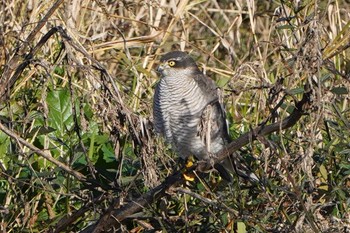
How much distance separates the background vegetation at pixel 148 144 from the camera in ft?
9.16

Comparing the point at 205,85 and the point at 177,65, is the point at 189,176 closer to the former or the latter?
the point at 205,85

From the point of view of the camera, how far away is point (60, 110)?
4230 millimetres

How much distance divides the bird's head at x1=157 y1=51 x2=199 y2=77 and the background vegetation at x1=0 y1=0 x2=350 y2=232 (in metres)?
0.20

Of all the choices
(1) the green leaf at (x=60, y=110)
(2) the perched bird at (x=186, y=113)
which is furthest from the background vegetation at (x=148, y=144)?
(2) the perched bird at (x=186, y=113)

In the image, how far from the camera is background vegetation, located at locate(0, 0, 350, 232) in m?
2.79

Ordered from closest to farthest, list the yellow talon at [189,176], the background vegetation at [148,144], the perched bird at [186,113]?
the background vegetation at [148,144] < the yellow talon at [189,176] < the perched bird at [186,113]

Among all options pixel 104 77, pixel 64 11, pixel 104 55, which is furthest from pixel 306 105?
pixel 104 55

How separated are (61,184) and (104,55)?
203 cm

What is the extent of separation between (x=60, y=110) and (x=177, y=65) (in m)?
0.59

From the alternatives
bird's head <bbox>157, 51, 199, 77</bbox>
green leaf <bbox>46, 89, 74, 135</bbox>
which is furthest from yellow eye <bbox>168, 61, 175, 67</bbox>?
green leaf <bbox>46, 89, 74, 135</bbox>

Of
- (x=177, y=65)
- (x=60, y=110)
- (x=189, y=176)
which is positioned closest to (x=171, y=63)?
(x=177, y=65)

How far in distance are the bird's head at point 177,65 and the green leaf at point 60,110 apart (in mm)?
469

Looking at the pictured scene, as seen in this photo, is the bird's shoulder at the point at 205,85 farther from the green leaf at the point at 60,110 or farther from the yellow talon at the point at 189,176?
the green leaf at the point at 60,110

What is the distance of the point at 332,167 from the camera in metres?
3.72
